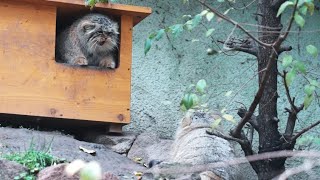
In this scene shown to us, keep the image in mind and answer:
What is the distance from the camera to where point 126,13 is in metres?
6.07

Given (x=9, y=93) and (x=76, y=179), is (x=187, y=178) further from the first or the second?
(x=9, y=93)

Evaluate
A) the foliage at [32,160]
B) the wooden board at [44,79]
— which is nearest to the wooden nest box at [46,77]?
the wooden board at [44,79]

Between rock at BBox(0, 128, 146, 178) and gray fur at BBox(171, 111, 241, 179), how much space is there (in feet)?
1.13

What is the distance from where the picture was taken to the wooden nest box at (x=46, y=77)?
5684 millimetres

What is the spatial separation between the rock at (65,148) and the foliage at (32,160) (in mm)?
233

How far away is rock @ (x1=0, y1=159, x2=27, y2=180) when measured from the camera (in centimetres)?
441

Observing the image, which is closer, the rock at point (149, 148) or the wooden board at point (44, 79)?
the wooden board at point (44, 79)

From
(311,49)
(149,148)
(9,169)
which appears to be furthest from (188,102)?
(149,148)

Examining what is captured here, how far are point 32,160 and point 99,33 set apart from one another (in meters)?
1.60

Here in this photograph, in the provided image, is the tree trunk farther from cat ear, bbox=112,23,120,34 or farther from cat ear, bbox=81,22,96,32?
cat ear, bbox=81,22,96,32

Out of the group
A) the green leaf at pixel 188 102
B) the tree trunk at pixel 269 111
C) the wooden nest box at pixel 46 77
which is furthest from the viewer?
the wooden nest box at pixel 46 77

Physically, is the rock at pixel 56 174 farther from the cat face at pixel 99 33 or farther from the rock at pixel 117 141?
the cat face at pixel 99 33

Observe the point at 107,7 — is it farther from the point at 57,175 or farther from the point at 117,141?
the point at 57,175

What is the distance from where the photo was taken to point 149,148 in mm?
6090
